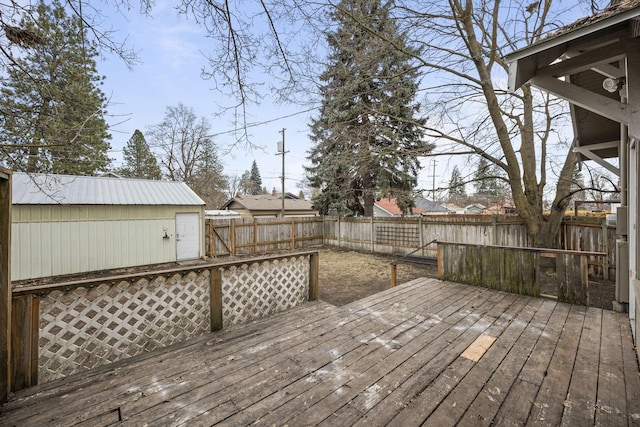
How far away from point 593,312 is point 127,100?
20.9 ft

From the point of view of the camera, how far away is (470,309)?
380cm

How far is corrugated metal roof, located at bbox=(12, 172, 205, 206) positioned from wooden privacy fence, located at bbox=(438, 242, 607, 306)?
8882mm

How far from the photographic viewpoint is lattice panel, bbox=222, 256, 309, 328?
11.4 ft

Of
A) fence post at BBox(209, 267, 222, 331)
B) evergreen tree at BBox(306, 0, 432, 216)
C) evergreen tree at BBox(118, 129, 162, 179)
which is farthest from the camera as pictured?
evergreen tree at BBox(118, 129, 162, 179)

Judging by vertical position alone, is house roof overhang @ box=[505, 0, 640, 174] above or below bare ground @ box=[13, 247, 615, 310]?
above

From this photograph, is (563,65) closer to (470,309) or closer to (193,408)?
(470,309)

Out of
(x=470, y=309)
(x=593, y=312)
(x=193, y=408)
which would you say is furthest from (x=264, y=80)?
(x=593, y=312)

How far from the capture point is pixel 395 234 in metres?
11.1

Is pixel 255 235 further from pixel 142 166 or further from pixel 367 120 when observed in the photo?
pixel 142 166

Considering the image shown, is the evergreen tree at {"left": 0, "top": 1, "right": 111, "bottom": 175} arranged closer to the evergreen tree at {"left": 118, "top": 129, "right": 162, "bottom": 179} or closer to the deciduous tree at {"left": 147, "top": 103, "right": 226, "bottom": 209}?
the deciduous tree at {"left": 147, "top": 103, "right": 226, "bottom": 209}

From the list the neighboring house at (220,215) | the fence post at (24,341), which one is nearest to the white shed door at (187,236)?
the neighboring house at (220,215)

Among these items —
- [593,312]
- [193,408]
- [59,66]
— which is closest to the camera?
[193,408]

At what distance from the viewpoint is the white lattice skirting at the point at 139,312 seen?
2.41 meters

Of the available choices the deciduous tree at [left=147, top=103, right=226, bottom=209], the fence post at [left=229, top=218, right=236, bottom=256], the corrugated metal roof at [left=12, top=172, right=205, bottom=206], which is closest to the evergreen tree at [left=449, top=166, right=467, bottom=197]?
the fence post at [left=229, top=218, right=236, bottom=256]
